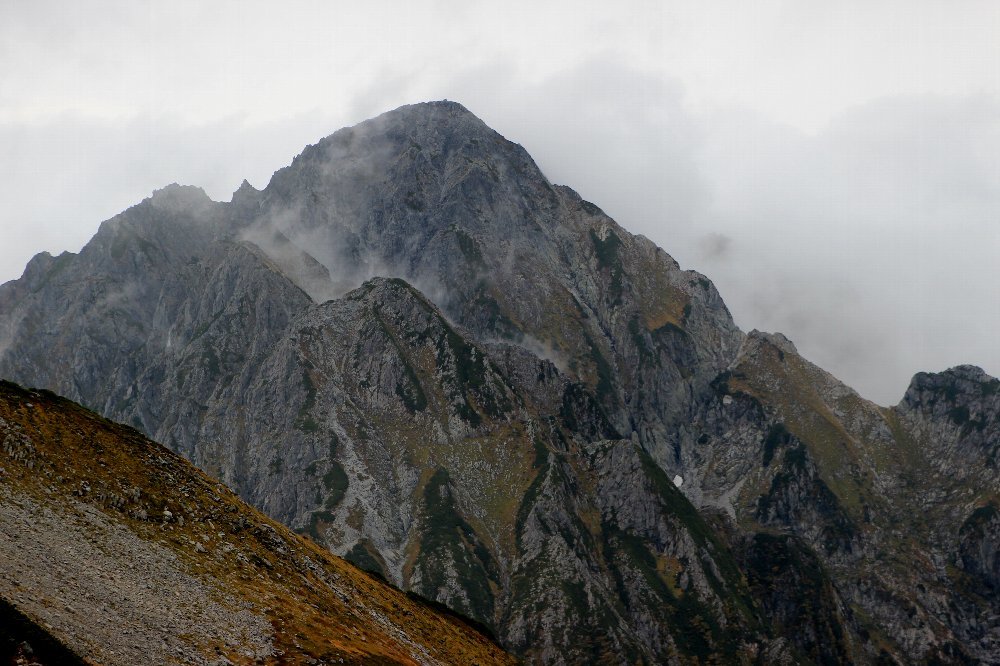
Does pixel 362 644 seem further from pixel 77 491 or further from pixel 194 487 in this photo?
pixel 77 491

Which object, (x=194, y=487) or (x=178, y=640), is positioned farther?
(x=194, y=487)

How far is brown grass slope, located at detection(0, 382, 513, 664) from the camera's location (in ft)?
214

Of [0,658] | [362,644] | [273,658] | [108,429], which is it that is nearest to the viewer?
[0,658]

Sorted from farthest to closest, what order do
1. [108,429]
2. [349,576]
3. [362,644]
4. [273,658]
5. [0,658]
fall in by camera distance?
[349,576]
[108,429]
[362,644]
[273,658]
[0,658]

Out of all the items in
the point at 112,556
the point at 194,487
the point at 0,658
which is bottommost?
the point at 0,658

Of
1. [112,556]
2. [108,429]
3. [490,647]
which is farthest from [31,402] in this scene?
[490,647]

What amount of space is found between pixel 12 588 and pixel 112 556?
13.2 metres

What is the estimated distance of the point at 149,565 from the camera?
77.1 metres

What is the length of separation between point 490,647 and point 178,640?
74.4 metres

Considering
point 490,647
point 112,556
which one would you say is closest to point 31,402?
point 112,556

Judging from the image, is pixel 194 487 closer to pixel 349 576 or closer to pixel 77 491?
pixel 77 491

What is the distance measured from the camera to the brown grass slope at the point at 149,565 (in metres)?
65.3

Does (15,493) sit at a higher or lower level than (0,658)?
higher

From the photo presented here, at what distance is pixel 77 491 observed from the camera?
8112cm
